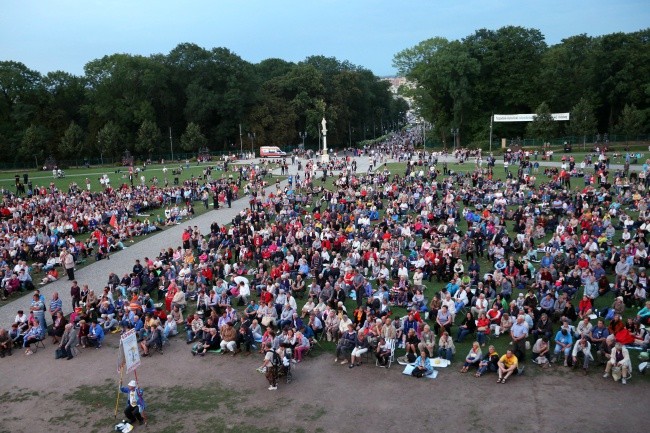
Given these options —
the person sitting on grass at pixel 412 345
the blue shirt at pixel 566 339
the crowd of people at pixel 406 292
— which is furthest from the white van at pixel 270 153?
the blue shirt at pixel 566 339

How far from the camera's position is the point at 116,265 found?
21.6 meters

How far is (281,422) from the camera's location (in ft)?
32.3

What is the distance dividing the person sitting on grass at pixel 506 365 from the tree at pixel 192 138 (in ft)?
222

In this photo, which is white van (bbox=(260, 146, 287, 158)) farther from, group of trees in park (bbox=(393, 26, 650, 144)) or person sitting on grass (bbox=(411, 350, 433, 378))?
person sitting on grass (bbox=(411, 350, 433, 378))

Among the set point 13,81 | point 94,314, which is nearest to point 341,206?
point 94,314

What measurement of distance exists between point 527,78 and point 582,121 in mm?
11981

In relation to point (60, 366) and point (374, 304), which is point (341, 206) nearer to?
point (374, 304)

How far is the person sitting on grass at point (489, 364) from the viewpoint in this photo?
11258 mm

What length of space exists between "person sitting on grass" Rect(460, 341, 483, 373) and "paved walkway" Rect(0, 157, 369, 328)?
11.7m

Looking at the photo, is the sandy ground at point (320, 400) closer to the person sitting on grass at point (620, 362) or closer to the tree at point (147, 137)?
the person sitting on grass at point (620, 362)

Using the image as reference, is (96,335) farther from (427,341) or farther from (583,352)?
(583,352)

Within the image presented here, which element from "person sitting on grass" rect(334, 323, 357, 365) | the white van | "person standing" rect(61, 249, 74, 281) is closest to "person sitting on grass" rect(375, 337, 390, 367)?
"person sitting on grass" rect(334, 323, 357, 365)

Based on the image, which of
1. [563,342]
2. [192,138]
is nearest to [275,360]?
[563,342]

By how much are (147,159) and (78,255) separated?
174 ft
